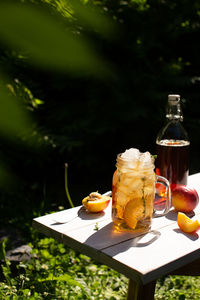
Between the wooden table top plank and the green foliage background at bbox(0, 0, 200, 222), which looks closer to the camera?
the wooden table top plank

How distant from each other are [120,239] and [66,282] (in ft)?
3.69

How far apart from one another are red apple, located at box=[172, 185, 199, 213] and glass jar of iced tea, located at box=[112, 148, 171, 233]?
262mm

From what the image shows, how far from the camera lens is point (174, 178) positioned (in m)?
2.03

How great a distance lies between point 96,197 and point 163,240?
0.42 metres

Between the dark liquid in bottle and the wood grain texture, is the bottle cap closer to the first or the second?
the dark liquid in bottle

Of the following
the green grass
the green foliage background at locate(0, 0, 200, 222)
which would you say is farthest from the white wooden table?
the green foliage background at locate(0, 0, 200, 222)

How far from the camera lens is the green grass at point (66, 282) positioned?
219cm

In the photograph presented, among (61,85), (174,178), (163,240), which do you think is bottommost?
(163,240)

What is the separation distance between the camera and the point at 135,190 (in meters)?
1.56

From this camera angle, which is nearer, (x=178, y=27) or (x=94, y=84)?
(x=94, y=84)

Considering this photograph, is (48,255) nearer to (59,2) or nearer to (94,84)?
(59,2)

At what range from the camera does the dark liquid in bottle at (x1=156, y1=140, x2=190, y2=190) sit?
6.56 ft

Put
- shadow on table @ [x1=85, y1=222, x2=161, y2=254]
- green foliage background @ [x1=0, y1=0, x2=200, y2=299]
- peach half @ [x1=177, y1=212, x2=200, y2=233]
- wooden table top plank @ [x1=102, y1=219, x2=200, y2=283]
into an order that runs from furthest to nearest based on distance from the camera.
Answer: green foliage background @ [x1=0, y1=0, x2=200, y2=299]
peach half @ [x1=177, y1=212, x2=200, y2=233]
shadow on table @ [x1=85, y1=222, x2=161, y2=254]
wooden table top plank @ [x1=102, y1=219, x2=200, y2=283]

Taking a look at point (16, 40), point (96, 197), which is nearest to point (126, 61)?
point (16, 40)
